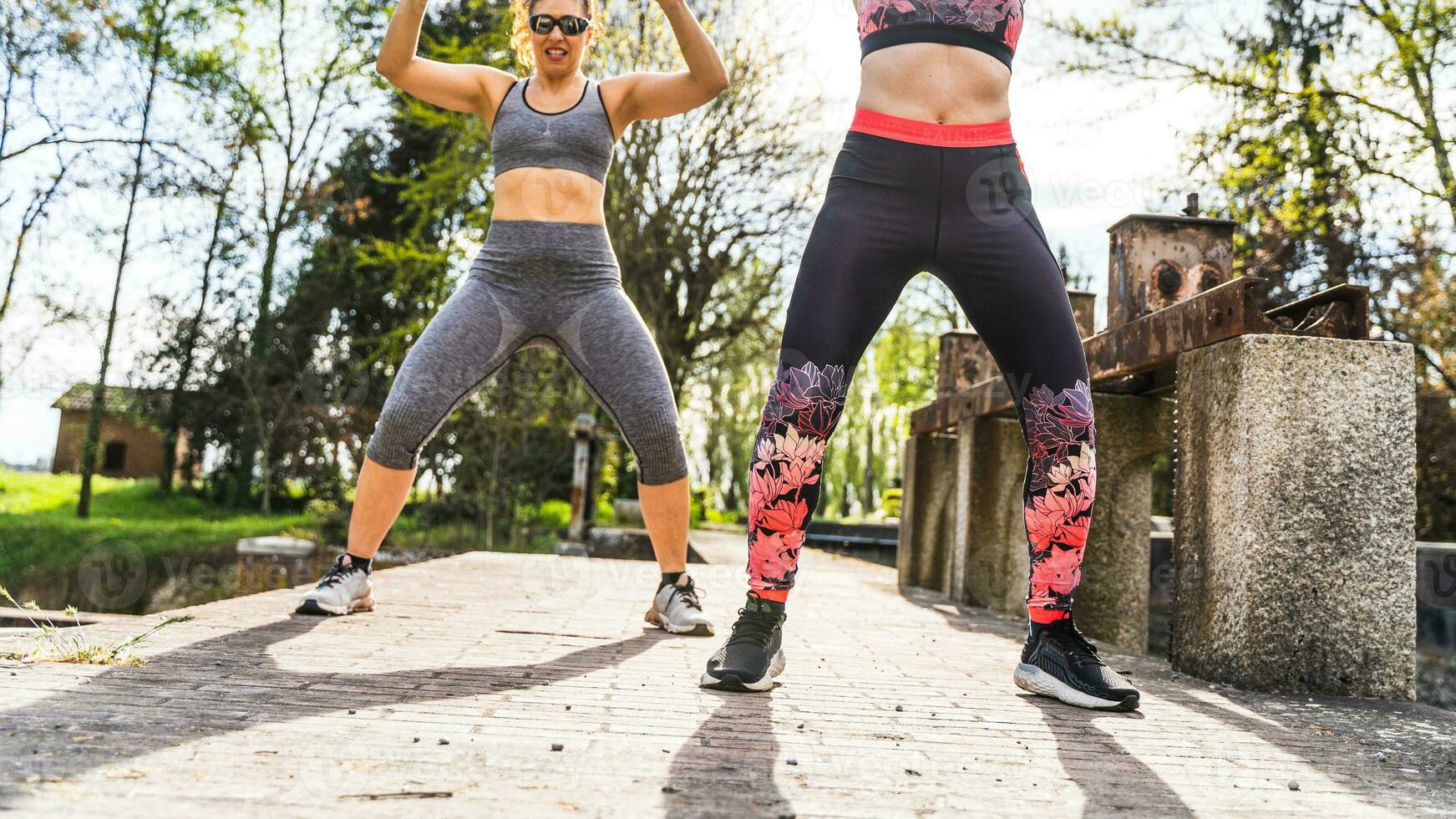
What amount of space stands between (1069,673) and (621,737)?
1181 millimetres

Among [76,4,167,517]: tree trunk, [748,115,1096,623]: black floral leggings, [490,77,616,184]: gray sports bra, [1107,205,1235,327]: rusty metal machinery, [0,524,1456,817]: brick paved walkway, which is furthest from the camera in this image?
[76,4,167,517]: tree trunk

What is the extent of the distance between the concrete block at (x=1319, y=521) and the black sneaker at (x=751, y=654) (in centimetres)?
123

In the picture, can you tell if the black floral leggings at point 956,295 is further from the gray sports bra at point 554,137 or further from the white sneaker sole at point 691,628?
the gray sports bra at point 554,137

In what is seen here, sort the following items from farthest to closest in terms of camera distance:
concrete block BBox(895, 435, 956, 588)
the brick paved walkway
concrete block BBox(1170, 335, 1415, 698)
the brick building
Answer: the brick building
concrete block BBox(895, 435, 956, 588)
concrete block BBox(1170, 335, 1415, 698)
the brick paved walkway

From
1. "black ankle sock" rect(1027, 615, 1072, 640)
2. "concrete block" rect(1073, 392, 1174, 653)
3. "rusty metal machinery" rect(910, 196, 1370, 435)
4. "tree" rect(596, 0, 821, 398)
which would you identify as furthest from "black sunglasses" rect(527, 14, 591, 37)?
"tree" rect(596, 0, 821, 398)

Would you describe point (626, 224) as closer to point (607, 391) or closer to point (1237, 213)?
point (1237, 213)

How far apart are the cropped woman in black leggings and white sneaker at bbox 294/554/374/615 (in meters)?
1.45

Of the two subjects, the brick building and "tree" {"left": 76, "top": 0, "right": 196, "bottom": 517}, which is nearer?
"tree" {"left": 76, "top": 0, "right": 196, "bottom": 517}

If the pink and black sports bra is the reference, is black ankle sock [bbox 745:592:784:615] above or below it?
below

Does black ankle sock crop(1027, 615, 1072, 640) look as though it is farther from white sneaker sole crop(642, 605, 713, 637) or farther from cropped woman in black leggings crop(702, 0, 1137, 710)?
white sneaker sole crop(642, 605, 713, 637)

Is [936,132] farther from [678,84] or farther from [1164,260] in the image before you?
[1164,260]

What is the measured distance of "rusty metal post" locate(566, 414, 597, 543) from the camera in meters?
12.3

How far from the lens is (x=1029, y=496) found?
8.57ft

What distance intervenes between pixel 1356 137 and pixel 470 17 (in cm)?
1612
